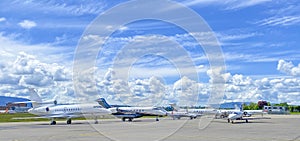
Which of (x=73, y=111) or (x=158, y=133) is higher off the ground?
(x=73, y=111)

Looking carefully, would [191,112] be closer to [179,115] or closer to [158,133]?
[179,115]

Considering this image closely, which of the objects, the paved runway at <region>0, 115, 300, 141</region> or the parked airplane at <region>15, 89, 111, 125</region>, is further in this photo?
the parked airplane at <region>15, 89, 111, 125</region>

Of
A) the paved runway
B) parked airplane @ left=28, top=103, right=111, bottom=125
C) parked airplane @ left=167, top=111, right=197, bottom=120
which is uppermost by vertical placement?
parked airplane @ left=28, top=103, right=111, bottom=125

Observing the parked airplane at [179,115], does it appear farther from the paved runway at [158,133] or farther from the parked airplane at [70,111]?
the paved runway at [158,133]

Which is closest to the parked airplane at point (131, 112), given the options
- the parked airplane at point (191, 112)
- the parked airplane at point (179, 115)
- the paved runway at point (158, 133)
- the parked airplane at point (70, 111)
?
the parked airplane at point (70, 111)

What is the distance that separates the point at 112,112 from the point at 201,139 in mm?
45693

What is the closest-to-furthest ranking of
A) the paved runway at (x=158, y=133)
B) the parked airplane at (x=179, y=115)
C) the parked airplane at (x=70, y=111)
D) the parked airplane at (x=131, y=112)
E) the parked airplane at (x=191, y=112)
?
the paved runway at (x=158, y=133), the parked airplane at (x=70, y=111), the parked airplane at (x=131, y=112), the parked airplane at (x=179, y=115), the parked airplane at (x=191, y=112)

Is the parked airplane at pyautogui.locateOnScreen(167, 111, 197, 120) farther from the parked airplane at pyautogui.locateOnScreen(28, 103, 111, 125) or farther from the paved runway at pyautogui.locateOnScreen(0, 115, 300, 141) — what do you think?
the paved runway at pyautogui.locateOnScreen(0, 115, 300, 141)

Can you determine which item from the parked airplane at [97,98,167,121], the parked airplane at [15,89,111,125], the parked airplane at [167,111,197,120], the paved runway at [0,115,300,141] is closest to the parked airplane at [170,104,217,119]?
the parked airplane at [167,111,197,120]

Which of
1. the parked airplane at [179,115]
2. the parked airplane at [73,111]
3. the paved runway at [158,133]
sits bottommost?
the paved runway at [158,133]

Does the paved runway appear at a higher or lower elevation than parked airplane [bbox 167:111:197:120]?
lower

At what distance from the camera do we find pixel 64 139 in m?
29.8

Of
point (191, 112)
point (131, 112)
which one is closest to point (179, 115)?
point (191, 112)

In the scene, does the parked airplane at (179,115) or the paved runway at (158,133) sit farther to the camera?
the parked airplane at (179,115)
